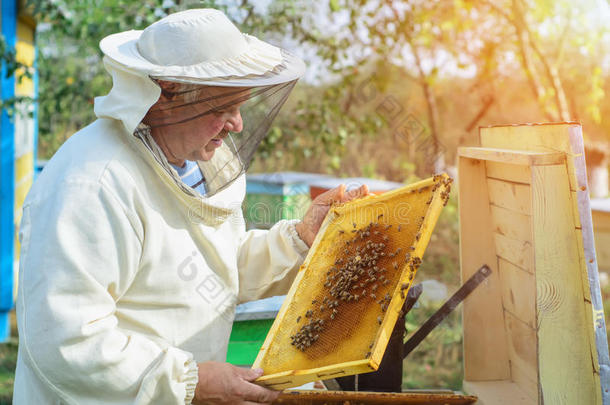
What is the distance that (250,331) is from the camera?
2924 mm

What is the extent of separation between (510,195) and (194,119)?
1198 millimetres

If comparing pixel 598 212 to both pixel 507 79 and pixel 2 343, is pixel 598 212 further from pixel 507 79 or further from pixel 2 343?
pixel 2 343

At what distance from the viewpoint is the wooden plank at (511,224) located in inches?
82.9

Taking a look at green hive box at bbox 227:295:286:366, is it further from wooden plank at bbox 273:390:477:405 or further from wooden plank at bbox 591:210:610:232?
wooden plank at bbox 591:210:610:232

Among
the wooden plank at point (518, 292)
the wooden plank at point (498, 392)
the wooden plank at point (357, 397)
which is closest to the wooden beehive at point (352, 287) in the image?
the wooden plank at point (357, 397)

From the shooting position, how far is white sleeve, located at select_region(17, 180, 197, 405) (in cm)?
157

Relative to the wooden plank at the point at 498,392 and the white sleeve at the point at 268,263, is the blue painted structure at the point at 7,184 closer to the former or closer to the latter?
the white sleeve at the point at 268,263

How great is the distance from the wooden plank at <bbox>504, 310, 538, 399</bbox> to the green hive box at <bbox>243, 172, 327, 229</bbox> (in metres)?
2.11

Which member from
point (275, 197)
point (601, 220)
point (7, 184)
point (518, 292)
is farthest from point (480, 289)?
point (7, 184)

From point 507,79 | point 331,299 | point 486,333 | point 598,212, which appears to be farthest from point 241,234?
point 507,79

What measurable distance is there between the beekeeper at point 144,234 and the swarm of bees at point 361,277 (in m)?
0.29

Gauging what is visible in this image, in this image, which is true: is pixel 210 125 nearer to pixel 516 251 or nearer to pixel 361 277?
pixel 361 277

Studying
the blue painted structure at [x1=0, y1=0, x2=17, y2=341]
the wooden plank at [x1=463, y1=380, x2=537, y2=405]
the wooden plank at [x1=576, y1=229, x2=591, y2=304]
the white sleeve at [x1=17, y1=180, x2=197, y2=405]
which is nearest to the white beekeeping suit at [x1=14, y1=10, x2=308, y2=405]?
the white sleeve at [x1=17, y1=180, x2=197, y2=405]

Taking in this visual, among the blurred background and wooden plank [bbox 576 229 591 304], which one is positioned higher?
the blurred background
